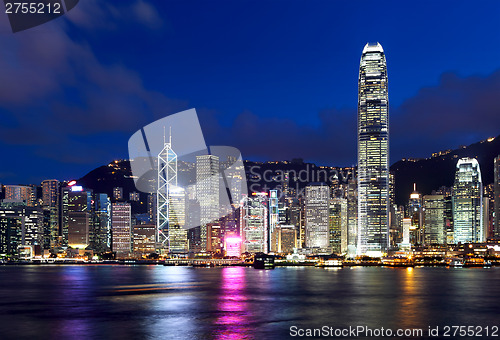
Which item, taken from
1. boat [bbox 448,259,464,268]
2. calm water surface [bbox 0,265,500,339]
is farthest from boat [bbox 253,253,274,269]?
calm water surface [bbox 0,265,500,339]

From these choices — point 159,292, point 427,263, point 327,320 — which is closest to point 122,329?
point 327,320

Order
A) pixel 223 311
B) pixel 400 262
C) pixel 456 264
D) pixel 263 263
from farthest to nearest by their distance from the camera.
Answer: pixel 456 264
pixel 400 262
pixel 263 263
pixel 223 311

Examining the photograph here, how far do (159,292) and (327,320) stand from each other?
2960 centimetres

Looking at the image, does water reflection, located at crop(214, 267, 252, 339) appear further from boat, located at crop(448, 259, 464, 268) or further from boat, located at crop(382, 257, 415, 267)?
boat, located at crop(448, 259, 464, 268)

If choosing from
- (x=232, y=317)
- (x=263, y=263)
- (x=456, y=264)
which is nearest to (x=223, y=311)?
(x=232, y=317)

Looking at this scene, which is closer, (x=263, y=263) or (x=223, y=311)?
(x=223, y=311)

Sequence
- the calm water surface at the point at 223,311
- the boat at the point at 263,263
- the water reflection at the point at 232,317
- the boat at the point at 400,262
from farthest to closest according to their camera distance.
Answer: the boat at the point at 400,262 → the boat at the point at 263,263 → the calm water surface at the point at 223,311 → the water reflection at the point at 232,317

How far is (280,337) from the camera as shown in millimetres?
39406

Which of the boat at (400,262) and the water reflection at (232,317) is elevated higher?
the water reflection at (232,317)

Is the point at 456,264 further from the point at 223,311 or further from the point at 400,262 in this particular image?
the point at 223,311

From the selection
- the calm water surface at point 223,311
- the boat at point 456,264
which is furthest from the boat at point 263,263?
the calm water surface at point 223,311

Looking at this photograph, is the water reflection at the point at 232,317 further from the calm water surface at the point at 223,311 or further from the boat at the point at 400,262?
the boat at the point at 400,262

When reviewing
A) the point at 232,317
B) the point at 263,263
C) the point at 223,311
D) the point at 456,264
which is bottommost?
the point at 456,264

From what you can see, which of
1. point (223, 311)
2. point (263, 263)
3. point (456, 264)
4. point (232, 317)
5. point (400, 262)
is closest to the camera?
point (232, 317)
